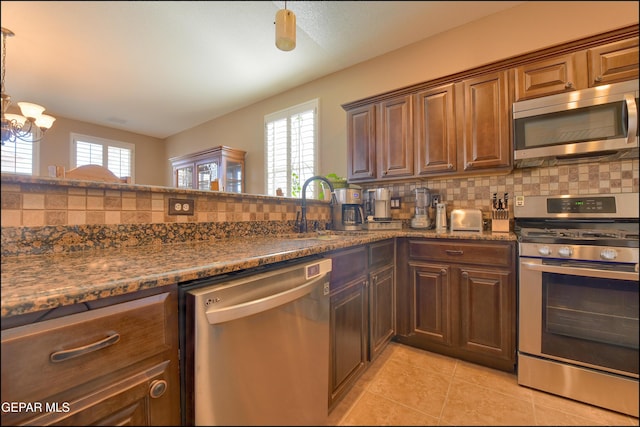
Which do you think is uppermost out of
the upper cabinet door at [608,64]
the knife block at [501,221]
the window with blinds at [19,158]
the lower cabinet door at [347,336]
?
the upper cabinet door at [608,64]

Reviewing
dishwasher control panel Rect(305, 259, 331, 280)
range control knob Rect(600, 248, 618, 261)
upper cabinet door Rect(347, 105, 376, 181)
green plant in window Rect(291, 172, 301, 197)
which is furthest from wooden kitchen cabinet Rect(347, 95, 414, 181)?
dishwasher control panel Rect(305, 259, 331, 280)

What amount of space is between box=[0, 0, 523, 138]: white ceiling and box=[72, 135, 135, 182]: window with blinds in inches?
14.1

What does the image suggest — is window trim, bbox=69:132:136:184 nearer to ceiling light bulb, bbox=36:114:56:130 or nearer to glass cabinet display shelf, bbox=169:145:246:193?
ceiling light bulb, bbox=36:114:56:130

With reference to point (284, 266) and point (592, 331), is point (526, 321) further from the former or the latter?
point (284, 266)

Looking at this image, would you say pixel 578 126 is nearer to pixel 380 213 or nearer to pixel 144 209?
pixel 380 213

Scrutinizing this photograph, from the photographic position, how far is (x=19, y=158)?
2.40 ft

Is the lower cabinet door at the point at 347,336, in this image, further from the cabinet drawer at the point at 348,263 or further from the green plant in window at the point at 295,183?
the green plant in window at the point at 295,183

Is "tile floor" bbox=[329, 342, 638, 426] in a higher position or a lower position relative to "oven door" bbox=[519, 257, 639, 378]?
lower

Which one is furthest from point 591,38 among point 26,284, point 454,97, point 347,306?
point 26,284

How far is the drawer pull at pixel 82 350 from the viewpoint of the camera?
437 mm

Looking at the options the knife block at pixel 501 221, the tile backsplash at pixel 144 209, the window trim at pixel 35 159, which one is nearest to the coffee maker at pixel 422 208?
the knife block at pixel 501 221

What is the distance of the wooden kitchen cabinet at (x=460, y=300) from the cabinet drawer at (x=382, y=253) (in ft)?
0.24

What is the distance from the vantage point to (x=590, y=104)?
→ 1.22 metres

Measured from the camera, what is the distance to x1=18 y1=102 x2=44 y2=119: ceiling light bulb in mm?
729
